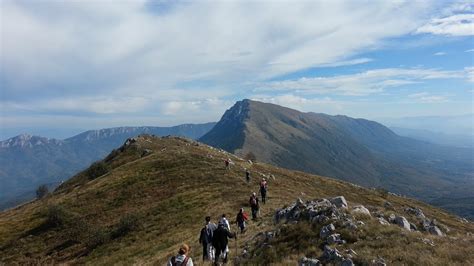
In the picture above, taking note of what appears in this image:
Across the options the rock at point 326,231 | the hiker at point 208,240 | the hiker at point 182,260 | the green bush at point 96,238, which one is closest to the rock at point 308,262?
the rock at point 326,231

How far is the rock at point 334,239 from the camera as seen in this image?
19.2 meters

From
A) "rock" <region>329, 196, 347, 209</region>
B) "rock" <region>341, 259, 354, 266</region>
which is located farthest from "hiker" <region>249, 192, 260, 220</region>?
"rock" <region>341, 259, 354, 266</region>

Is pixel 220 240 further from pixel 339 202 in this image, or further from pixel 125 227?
pixel 125 227

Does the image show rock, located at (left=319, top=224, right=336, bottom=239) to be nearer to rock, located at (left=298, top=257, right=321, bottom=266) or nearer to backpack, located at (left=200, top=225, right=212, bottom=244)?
rock, located at (left=298, top=257, right=321, bottom=266)

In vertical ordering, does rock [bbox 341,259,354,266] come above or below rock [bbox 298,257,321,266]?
above

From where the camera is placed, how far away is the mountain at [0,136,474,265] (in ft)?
61.4

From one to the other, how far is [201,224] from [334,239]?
21.3m

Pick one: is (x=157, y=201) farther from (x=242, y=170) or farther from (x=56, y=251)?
(x=242, y=170)

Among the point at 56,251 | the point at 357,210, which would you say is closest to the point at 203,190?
the point at 56,251

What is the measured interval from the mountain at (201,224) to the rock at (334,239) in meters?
0.10

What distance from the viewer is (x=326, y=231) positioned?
20625 millimetres

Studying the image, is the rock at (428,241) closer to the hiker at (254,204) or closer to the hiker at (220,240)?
the hiker at (220,240)

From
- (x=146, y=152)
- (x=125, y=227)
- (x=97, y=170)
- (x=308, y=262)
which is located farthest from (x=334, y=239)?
(x=146, y=152)

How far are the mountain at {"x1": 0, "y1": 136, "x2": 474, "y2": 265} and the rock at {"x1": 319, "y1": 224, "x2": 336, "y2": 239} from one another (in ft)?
0.18
